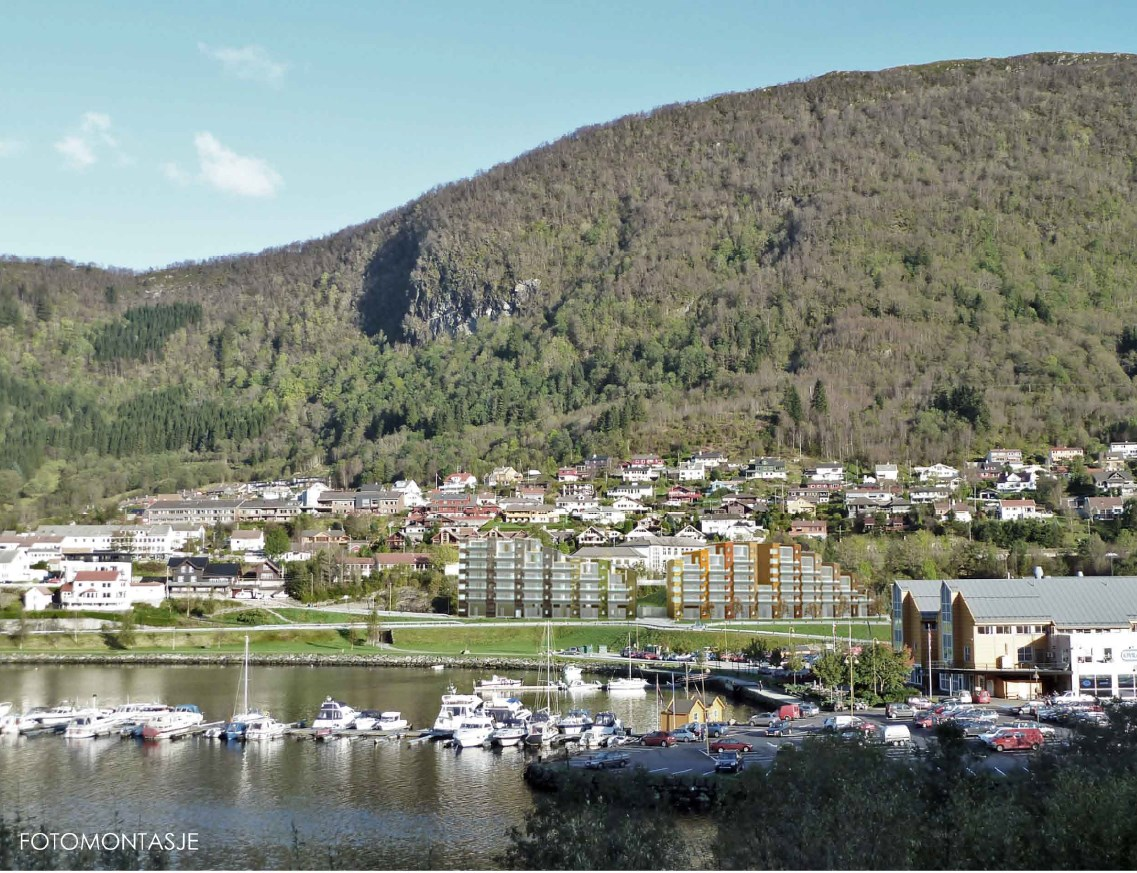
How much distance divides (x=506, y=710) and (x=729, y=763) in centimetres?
1212

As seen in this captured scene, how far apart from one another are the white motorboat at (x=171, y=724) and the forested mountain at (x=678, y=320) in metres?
69.1

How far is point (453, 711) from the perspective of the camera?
39594 millimetres

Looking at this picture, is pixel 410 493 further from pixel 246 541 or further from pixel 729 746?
pixel 729 746

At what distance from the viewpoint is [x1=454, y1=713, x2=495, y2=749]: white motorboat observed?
36.6 meters

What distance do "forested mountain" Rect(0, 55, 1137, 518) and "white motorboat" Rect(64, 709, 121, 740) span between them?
69.9m

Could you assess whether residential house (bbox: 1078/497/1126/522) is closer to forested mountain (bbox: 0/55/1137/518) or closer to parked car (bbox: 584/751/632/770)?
forested mountain (bbox: 0/55/1137/518)

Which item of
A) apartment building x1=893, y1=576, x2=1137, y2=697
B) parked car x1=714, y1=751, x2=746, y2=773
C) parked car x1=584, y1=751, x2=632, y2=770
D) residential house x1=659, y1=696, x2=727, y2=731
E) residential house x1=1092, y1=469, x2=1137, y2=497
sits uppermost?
residential house x1=1092, y1=469, x2=1137, y2=497

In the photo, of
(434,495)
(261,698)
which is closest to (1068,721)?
(261,698)

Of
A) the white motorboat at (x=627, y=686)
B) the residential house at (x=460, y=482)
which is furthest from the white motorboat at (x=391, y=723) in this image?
the residential house at (x=460, y=482)

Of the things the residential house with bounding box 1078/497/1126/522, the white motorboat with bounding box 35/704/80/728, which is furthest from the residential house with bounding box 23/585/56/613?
the residential house with bounding box 1078/497/1126/522

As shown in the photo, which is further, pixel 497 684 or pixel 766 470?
pixel 766 470

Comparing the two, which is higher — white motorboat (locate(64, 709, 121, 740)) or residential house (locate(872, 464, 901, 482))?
residential house (locate(872, 464, 901, 482))

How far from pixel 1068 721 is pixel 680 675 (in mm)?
23188

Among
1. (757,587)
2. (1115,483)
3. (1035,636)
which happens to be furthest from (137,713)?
(1115,483)
